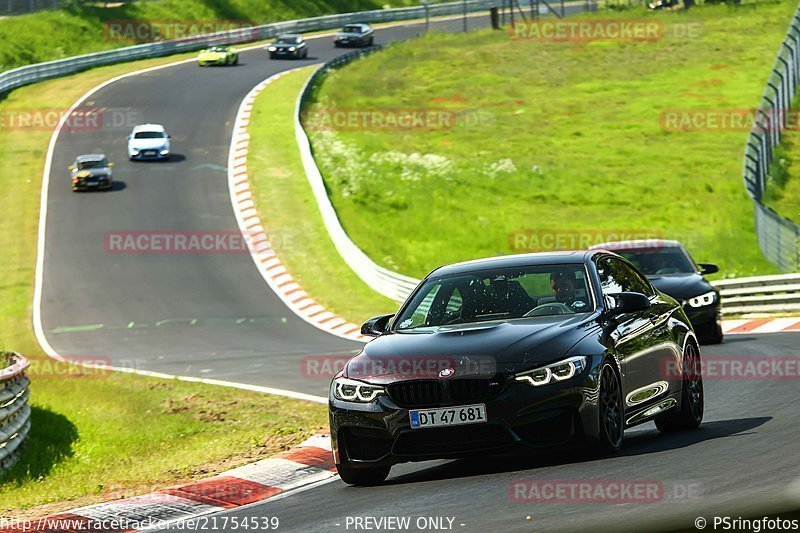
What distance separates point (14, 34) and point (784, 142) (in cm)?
4231

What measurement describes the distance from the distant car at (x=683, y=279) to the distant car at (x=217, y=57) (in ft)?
158

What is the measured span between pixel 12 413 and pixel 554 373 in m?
7.65

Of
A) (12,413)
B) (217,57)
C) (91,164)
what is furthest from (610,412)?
(217,57)

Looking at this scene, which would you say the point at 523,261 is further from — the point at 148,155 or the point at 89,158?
the point at 148,155

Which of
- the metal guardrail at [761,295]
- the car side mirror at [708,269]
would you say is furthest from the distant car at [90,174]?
the car side mirror at [708,269]

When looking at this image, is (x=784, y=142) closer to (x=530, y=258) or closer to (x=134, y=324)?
(x=134, y=324)

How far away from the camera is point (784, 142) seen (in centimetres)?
4334

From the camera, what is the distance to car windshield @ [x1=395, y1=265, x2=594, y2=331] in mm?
9633

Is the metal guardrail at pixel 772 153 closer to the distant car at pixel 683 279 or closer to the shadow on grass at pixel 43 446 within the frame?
the distant car at pixel 683 279

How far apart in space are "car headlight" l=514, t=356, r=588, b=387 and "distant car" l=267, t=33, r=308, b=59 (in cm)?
6043

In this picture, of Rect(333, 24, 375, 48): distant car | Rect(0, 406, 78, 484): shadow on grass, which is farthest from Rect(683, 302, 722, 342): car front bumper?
Rect(333, 24, 375, 48): distant car

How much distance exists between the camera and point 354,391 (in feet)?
29.7

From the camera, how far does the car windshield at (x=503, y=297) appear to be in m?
9.63

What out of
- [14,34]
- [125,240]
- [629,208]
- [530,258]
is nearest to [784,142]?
[629,208]
